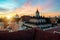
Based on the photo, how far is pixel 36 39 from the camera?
2.16 m

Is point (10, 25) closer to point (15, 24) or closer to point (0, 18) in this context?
point (15, 24)

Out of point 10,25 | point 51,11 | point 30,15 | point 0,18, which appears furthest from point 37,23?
point 0,18

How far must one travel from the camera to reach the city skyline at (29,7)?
2.58 metres

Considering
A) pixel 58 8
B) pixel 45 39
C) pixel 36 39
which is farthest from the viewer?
pixel 58 8

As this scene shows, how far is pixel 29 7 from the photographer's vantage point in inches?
104

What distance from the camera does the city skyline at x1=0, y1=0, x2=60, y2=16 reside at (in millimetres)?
2577

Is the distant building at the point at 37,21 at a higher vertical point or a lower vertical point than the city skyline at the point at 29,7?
lower

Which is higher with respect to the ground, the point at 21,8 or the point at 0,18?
the point at 21,8

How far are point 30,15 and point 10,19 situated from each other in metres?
0.44

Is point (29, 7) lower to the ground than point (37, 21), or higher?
higher

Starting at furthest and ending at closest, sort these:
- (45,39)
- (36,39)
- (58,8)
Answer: (58,8)
(36,39)
(45,39)

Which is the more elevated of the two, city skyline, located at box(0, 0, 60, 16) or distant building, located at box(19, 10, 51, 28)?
city skyline, located at box(0, 0, 60, 16)

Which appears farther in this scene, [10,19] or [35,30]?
[10,19]

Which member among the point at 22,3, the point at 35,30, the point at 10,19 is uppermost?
the point at 22,3
